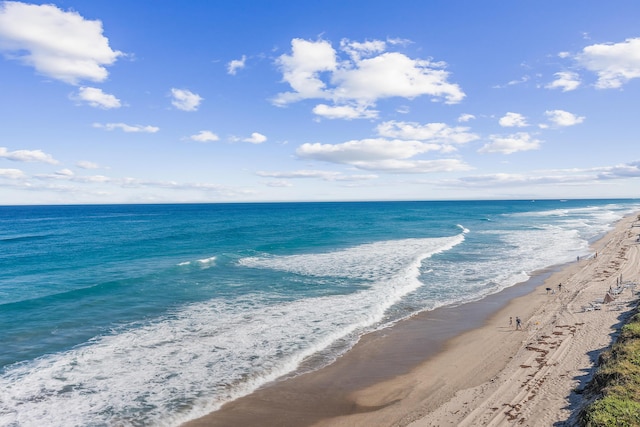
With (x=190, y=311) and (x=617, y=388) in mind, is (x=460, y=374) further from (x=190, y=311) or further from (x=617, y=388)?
(x=190, y=311)

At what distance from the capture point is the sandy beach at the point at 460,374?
1354 centimetres

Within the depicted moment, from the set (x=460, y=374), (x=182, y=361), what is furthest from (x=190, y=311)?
(x=460, y=374)

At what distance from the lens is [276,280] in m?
32.7

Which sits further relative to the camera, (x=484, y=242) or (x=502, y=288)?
(x=484, y=242)

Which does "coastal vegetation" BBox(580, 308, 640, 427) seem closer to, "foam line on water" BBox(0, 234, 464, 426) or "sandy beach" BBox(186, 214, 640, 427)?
"sandy beach" BBox(186, 214, 640, 427)

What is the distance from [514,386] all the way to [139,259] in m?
37.6

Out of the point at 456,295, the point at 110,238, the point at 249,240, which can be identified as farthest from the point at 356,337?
the point at 110,238

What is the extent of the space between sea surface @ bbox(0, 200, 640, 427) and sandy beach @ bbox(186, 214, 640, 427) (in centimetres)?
144

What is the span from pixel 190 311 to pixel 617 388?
21.3 metres

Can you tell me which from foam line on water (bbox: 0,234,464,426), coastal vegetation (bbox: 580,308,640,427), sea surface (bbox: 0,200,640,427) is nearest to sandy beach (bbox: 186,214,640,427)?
coastal vegetation (bbox: 580,308,640,427)

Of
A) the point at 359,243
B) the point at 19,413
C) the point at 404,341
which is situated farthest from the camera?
the point at 359,243

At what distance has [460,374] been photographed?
1684 centimetres

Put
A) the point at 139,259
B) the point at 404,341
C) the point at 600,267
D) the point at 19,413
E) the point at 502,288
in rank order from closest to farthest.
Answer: the point at 19,413 < the point at 404,341 < the point at 502,288 < the point at 600,267 < the point at 139,259

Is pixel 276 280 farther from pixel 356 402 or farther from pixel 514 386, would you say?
pixel 514 386
